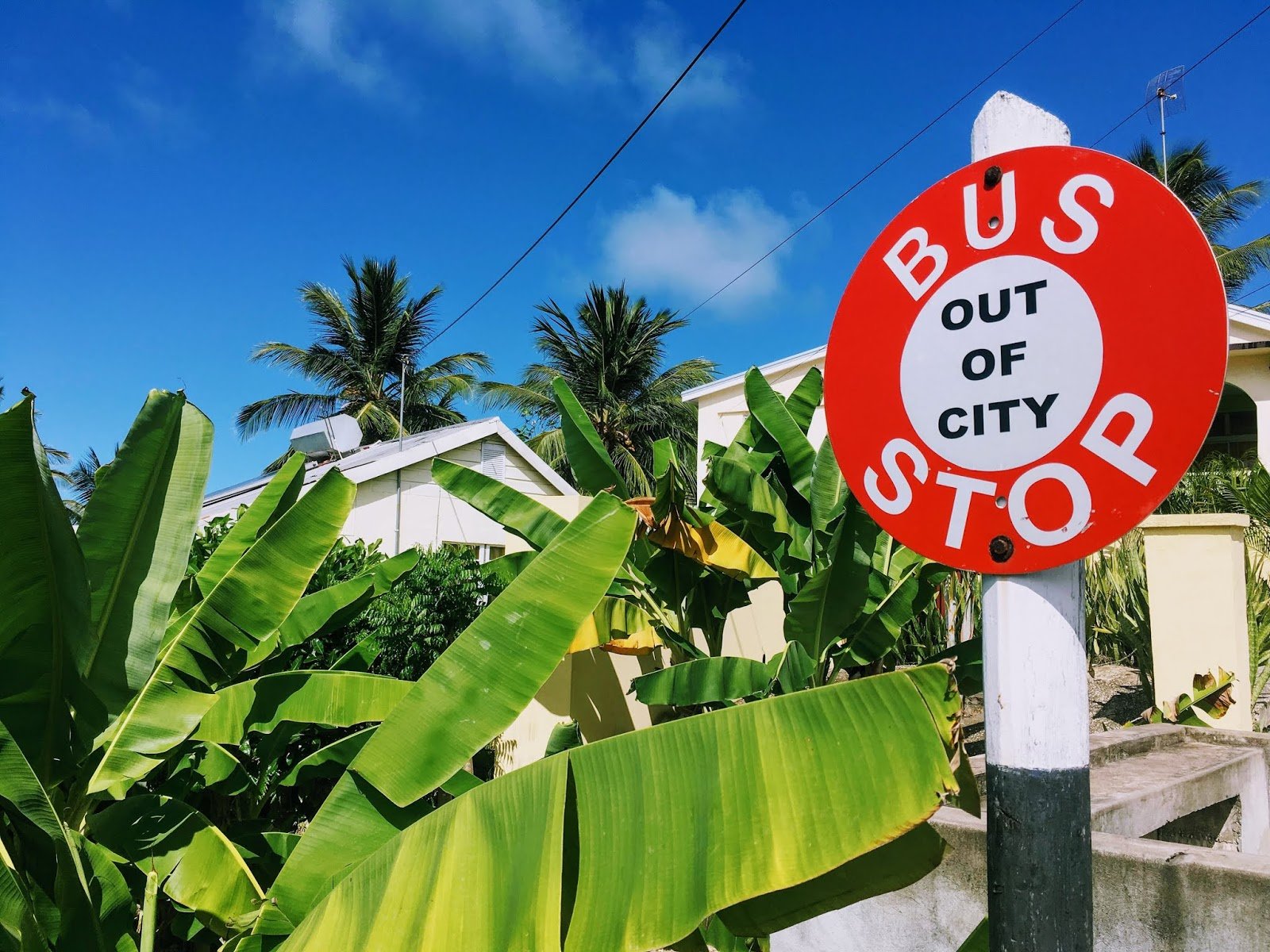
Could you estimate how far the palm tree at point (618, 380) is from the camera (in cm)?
3081

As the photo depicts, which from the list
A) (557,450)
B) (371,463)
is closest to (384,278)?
(557,450)

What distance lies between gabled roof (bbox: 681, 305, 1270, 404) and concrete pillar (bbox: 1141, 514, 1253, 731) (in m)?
9.44

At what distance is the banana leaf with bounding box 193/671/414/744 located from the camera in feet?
10.6

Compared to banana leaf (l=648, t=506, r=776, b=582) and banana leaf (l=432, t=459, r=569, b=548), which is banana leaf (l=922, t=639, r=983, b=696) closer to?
banana leaf (l=648, t=506, r=776, b=582)

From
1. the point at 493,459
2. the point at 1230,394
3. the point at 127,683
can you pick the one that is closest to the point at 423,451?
the point at 493,459

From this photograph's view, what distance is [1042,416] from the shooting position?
144 cm

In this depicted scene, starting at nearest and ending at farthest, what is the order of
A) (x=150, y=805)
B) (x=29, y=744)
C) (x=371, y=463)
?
(x=29, y=744)
(x=150, y=805)
(x=371, y=463)

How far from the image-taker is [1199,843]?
493 centimetres

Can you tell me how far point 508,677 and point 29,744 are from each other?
1.61 m

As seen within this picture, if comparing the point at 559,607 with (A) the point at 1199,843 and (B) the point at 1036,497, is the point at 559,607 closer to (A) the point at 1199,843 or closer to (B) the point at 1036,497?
(B) the point at 1036,497

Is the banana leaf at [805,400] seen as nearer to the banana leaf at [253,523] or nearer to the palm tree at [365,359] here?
the banana leaf at [253,523]

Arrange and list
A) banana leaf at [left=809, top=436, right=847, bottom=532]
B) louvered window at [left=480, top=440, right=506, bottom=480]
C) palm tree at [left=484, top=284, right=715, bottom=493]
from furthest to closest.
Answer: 1. palm tree at [left=484, top=284, right=715, bottom=493]
2. louvered window at [left=480, top=440, right=506, bottom=480]
3. banana leaf at [left=809, top=436, right=847, bottom=532]

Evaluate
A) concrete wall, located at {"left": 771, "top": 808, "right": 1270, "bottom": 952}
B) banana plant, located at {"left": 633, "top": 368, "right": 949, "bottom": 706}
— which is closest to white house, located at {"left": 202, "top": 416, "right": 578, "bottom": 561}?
banana plant, located at {"left": 633, "top": 368, "right": 949, "bottom": 706}

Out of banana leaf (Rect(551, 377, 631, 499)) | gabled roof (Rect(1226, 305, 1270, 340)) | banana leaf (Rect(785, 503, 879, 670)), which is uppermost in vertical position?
gabled roof (Rect(1226, 305, 1270, 340))
